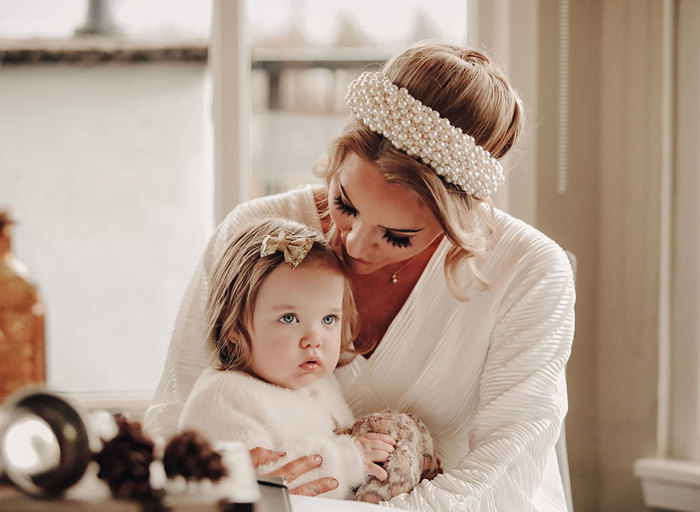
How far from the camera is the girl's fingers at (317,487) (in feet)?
4.24

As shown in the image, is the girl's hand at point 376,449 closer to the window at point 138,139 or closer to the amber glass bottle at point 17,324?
the amber glass bottle at point 17,324

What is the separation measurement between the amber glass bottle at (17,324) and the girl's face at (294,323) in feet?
1.68

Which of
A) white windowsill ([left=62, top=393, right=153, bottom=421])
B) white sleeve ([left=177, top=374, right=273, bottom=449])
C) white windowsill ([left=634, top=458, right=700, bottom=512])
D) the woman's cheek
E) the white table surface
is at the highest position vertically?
the woman's cheek

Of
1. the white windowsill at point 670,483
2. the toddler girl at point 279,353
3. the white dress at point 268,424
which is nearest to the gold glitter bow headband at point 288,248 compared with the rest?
the toddler girl at point 279,353

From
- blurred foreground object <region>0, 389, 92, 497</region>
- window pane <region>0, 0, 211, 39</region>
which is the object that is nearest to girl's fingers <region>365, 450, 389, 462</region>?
blurred foreground object <region>0, 389, 92, 497</region>

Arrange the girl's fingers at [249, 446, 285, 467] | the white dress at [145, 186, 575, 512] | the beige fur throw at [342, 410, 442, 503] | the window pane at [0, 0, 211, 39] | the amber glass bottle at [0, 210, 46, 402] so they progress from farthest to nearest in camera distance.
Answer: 1. the window pane at [0, 0, 211, 39]
2. the white dress at [145, 186, 575, 512]
3. the beige fur throw at [342, 410, 442, 503]
4. the girl's fingers at [249, 446, 285, 467]
5. the amber glass bottle at [0, 210, 46, 402]

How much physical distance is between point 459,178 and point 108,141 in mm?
1404

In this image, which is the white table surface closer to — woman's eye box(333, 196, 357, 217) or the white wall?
woman's eye box(333, 196, 357, 217)

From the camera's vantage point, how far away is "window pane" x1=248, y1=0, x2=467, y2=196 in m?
2.47

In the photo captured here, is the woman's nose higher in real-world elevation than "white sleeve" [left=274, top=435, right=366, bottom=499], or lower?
higher

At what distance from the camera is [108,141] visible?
8.07 ft

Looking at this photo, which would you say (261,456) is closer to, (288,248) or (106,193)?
(288,248)

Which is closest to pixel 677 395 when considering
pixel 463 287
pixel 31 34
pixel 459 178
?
pixel 463 287

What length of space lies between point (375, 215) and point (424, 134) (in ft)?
0.55
